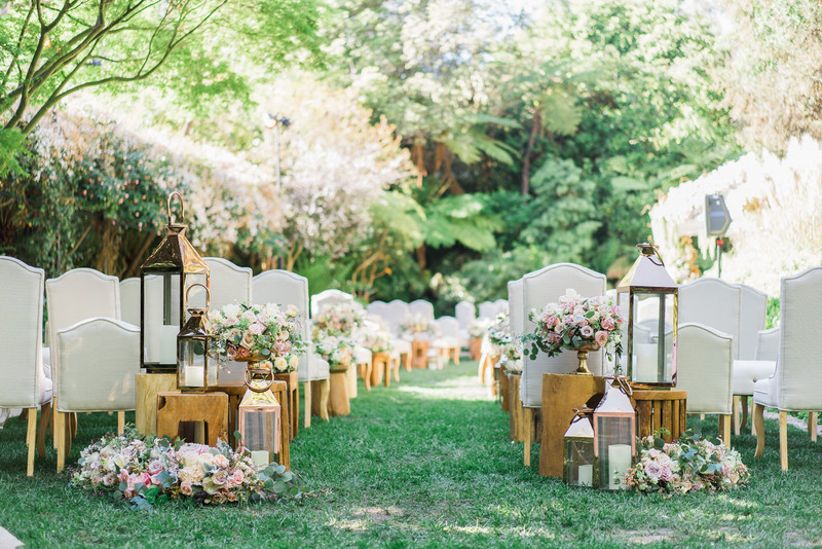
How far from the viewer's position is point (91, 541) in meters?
3.57

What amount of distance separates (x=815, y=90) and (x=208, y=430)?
885 centimetres

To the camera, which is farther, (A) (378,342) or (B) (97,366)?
(A) (378,342)

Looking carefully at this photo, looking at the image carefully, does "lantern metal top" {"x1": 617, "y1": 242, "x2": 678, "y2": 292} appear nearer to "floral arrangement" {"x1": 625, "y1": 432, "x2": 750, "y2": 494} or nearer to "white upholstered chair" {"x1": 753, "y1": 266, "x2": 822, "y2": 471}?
"white upholstered chair" {"x1": 753, "y1": 266, "x2": 822, "y2": 471}

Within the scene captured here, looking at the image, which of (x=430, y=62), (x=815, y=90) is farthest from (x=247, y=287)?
(x=430, y=62)

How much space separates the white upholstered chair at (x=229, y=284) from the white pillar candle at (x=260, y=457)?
1779 mm

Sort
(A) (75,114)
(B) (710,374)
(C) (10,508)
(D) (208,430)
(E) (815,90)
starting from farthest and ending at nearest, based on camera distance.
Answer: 1. (E) (815,90)
2. (A) (75,114)
3. (B) (710,374)
4. (D) (208,430)
5. (C) (10,508)

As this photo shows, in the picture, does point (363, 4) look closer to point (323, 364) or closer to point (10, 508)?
point (323, 364)

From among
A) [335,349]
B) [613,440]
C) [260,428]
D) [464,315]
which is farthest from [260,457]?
[464,315]

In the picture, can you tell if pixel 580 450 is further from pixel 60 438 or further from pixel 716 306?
pixel 716 306

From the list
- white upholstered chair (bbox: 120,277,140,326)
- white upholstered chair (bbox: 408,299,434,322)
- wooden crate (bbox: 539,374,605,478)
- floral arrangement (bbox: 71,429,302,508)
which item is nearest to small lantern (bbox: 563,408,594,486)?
wooden crate (bbox: 539,374,605,478)

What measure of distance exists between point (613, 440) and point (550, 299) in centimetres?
109

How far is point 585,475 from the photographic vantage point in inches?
185

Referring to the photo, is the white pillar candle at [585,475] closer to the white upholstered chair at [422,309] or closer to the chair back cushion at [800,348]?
the chair back cushion at [800,348]

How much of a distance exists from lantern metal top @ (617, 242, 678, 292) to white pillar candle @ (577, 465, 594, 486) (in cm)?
95
